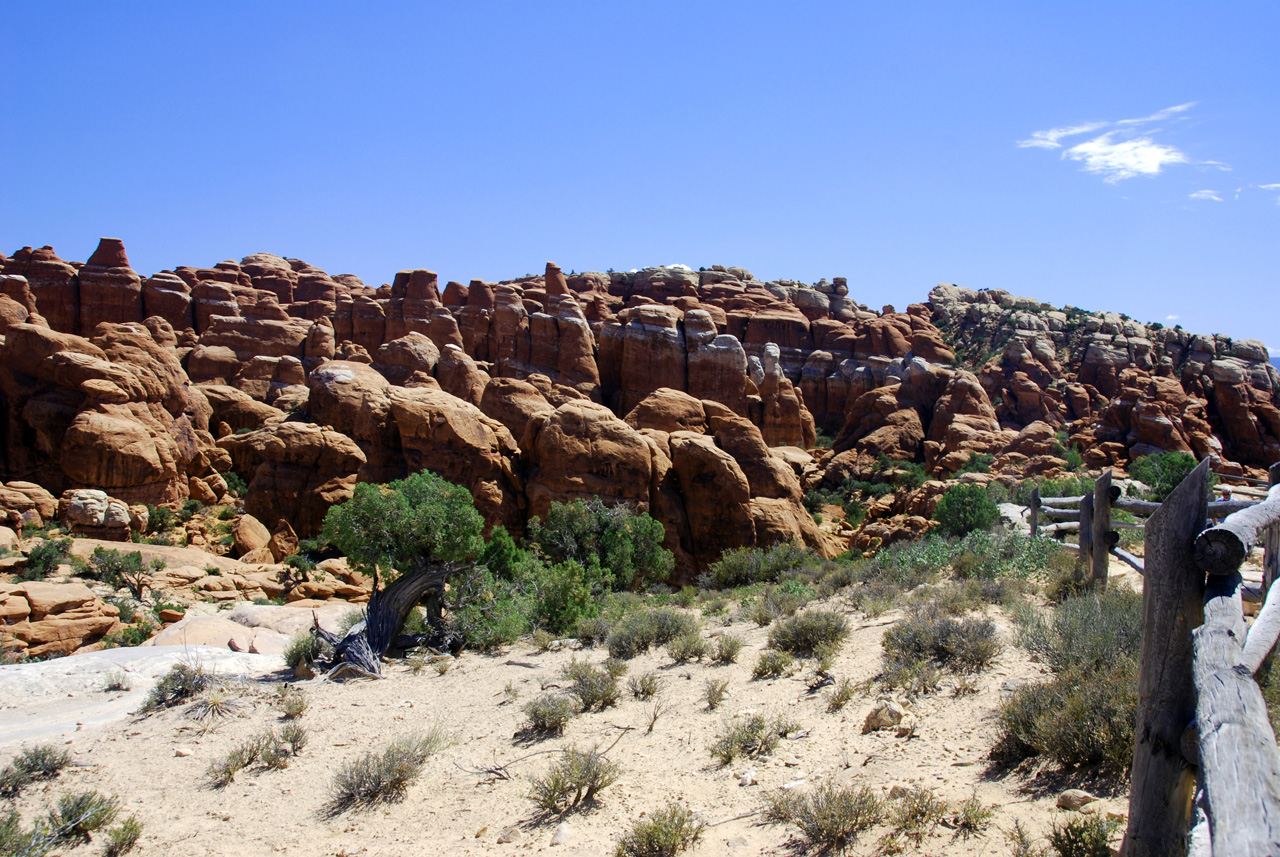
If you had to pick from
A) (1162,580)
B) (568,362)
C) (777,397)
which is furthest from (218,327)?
(1162,580)

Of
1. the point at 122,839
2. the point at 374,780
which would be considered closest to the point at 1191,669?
the point at 374,780

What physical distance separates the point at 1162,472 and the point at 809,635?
65.9 feet

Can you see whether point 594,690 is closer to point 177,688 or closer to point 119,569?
point 177,688

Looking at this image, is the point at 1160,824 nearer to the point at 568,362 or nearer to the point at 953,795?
the point at 953,795

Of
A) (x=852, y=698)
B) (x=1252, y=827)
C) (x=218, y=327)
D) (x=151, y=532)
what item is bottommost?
(x=151, y=532)

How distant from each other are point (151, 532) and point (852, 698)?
20883mm

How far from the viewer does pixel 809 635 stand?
7.95 meters

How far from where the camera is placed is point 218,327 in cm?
4153

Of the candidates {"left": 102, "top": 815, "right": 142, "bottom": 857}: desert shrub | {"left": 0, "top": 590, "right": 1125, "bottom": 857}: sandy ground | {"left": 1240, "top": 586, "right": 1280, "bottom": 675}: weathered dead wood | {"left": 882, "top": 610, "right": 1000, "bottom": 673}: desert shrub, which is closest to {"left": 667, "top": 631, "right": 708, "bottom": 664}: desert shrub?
{"left": 0, "top": 590, "right": 1125, "bottom": 857}: sandy ground

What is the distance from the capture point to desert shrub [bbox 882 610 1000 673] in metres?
6.30

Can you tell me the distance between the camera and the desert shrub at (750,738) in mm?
5625

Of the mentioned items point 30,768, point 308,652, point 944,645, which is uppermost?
point 944,645

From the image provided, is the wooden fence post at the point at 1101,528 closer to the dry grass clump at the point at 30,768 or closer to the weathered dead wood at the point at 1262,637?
the weathered dead wood at the point at 1262,637

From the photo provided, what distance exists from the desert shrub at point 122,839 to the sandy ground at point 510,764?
12 cm
